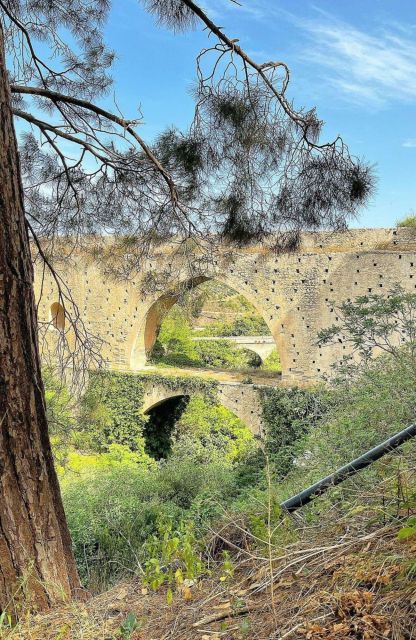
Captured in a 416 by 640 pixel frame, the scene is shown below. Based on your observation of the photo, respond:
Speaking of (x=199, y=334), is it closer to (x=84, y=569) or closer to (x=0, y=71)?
(x=84, y=569)

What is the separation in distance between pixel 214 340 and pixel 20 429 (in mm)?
15661

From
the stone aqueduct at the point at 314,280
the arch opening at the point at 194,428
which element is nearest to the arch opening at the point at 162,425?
the arch opening at the point at 194,428

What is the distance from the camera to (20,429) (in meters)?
1.48

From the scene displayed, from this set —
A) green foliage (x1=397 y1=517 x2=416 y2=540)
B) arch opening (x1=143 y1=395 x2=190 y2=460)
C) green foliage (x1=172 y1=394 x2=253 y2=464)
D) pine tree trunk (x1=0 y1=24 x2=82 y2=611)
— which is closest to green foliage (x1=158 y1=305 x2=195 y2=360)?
arch opening (x1=143 y1=395 x2=190 y2=460)

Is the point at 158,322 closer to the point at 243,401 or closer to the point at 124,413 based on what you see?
the point at 124,413

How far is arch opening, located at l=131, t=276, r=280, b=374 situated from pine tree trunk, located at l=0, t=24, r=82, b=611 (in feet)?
17.3

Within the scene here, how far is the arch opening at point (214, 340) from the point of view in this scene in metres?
12.9

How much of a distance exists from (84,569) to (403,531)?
339 centimetres

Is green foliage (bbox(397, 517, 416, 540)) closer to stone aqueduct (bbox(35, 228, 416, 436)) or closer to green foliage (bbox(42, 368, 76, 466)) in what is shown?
green foliage (bbox(42, 368, 76, 466))

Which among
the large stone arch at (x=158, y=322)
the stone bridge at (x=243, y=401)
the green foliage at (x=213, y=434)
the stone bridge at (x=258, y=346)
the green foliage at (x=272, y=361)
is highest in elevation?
the large stone arch at (x=158, y=322)

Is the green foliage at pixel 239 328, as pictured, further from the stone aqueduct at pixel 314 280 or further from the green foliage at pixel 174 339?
the stone aqueduct at pixel 314 280

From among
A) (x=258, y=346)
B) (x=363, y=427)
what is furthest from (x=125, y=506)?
(x=258, y=346)

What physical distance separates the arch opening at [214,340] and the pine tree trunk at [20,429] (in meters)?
5.27

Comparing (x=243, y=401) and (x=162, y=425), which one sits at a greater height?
(x=243, y=401)
